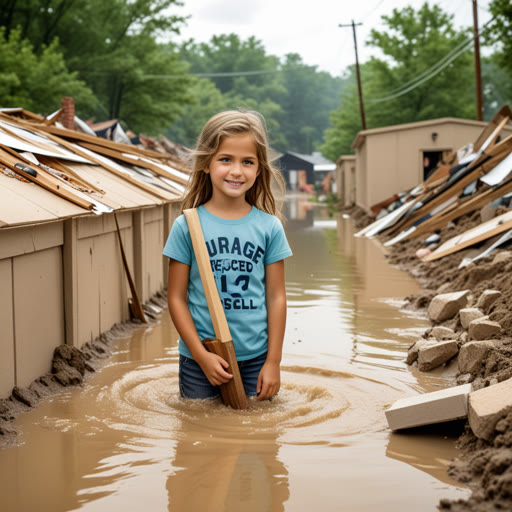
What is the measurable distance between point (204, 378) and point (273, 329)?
487mm

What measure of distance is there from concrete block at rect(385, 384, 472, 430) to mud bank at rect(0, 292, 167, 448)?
206 cm

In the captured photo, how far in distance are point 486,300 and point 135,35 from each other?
38029 mm

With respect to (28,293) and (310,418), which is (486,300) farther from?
(28,293)

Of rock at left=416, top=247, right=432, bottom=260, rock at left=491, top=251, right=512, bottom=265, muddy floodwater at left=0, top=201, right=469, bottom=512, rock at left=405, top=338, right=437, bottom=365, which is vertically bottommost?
muddy floodwater at left=0, top=201, right=469, bottom=512

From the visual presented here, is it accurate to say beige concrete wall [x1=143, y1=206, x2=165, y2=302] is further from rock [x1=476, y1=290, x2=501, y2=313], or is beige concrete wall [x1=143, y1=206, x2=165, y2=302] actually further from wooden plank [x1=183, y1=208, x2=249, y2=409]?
wooden plank [x1=183, y1=208, x2=249, y2=409]

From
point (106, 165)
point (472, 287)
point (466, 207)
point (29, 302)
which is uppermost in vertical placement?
point (106, 165)

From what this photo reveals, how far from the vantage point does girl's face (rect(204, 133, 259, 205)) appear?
4250 millimetres

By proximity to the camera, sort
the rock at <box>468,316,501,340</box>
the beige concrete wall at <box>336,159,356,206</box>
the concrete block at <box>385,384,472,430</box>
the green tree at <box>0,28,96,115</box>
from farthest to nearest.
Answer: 1. the beige concrete wall at <box>336,159,356,206</box>
2. the green tree at <box>0,28,96,115</box>
3. the rock at <box>468,316,501,340</box>
4. the concrete block at <box>385,384,472,430</box>

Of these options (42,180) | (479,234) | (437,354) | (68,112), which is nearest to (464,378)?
(437,354)

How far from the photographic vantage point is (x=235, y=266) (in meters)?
4.20

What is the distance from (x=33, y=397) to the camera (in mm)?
4879

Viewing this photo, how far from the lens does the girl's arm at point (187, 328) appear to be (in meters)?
4.09

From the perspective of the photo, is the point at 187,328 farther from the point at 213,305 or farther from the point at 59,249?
the point at 59,249

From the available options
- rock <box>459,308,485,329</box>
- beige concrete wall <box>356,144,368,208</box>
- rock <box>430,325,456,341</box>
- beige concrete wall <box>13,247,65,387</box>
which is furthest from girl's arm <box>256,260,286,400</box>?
beige concrete wall <box>356,144,368,208</box>
